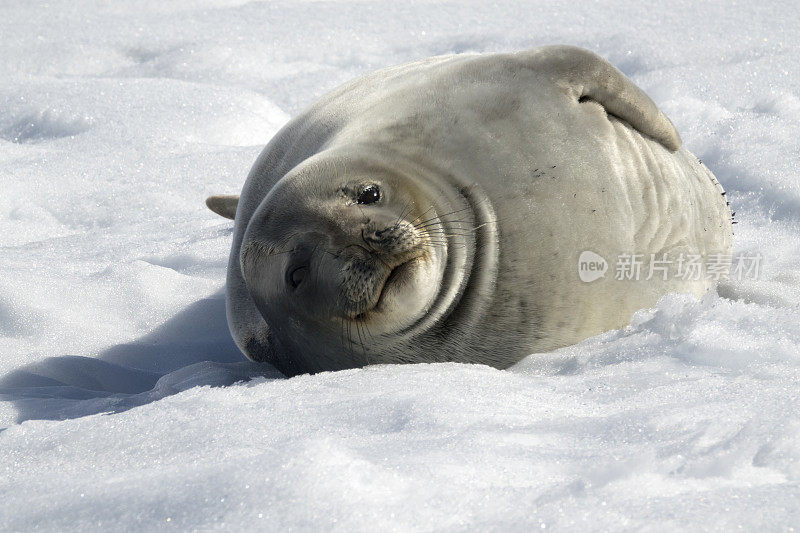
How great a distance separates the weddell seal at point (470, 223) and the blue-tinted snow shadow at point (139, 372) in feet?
0.89

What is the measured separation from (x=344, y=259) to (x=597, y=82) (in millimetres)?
1276

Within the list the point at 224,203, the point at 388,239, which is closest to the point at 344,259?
the point at 388,239

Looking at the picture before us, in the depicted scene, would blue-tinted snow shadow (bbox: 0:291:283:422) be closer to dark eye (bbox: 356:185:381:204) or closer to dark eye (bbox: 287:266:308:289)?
dark eye (bbox: 287:266:308:289)

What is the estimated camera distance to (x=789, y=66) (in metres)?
6.08

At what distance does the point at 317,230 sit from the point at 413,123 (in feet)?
2.27

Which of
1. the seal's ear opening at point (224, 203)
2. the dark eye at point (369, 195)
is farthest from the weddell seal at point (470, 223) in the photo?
the seal's ear opening at point (224, 203)

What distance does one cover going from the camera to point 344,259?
8.34 ft

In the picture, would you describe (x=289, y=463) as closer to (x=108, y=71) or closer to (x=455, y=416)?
(x=455, y=416)

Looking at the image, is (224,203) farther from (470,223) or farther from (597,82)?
(597,82)

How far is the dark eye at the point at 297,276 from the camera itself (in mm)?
2656

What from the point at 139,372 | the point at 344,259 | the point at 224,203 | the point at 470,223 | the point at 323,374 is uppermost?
the point at 470,223

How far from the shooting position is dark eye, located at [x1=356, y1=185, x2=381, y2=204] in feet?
8.94

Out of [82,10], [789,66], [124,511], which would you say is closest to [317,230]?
[124,511]

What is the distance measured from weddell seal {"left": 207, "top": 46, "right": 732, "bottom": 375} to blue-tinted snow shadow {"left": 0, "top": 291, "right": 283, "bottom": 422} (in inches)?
10.6
